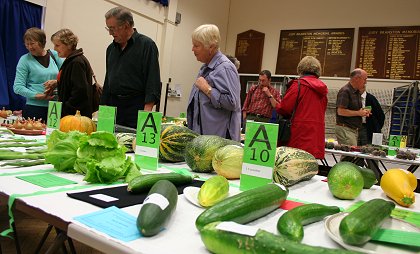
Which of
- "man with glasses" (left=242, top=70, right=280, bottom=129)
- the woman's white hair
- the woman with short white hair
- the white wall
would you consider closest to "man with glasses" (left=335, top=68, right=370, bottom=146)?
"man with glasses" (left=242, top=70, right=280, bottom=129)

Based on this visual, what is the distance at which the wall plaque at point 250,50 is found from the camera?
29.9ft

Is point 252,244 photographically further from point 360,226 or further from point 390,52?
Result: point 390,52

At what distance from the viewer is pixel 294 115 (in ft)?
10.8

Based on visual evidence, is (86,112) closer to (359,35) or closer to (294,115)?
(294,115)

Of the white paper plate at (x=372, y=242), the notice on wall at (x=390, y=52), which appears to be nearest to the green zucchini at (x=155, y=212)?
the white paper plate at (x=372, y=242)

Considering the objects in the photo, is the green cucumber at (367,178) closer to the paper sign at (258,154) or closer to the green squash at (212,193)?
the paper sign at (258,154)

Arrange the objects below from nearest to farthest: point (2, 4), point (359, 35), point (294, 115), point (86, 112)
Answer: point (86, 112)
point (294, 115)
point (2, 4)
point (359, 35)

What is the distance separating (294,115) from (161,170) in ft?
6.94

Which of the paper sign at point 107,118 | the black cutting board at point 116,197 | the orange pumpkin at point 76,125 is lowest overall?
the black cutting board at point 116,197

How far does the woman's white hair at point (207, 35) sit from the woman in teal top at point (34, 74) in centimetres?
167

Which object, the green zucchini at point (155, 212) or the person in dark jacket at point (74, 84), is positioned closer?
the green zucchini at point (155, 212)

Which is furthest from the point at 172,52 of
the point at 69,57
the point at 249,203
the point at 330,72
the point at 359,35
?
the point at 249,203

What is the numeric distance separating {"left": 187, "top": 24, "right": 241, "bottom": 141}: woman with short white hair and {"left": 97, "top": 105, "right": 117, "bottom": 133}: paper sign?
73cm

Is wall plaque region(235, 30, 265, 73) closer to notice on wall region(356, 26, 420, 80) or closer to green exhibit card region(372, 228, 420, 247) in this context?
notice on wall region(356, 26, 420, 80)
